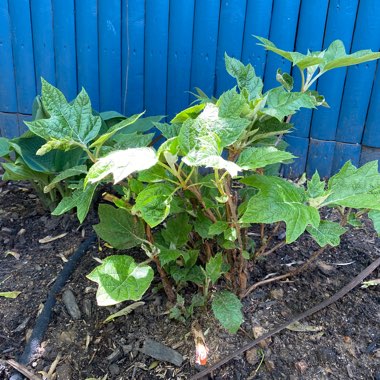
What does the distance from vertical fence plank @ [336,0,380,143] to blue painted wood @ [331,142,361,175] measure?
Answer: 32 millimetres

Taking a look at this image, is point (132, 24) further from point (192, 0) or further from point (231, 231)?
point (231, 231)

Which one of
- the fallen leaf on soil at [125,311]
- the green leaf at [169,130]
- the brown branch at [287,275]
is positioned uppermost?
the green leaf at [169,130]

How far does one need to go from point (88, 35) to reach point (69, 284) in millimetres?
1626

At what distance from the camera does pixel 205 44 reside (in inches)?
123

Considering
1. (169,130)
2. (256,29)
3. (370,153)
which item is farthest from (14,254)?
(370,153)

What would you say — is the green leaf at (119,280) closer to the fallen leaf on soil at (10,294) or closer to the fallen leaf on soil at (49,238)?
the fallen leaf on soil at (10,294)

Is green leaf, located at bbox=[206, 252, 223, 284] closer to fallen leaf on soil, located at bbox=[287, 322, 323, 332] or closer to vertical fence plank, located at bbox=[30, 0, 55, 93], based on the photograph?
fallen leaf on soil, located at bbox=[287, 322, 323, 332]

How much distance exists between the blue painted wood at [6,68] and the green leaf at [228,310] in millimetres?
2241

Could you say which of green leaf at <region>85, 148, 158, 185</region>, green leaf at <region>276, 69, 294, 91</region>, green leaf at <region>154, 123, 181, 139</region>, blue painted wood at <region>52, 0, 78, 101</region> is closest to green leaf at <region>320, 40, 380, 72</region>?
green leaf at <region>276, 69, 294, 91</region>

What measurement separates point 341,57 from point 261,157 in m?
0.55

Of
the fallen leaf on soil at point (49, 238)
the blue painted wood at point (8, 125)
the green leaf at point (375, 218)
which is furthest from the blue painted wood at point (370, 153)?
the blue painted wood at point (8, 125)

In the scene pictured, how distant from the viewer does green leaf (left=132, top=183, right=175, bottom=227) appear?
1.57 meters

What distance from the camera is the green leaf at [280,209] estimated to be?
153 cm

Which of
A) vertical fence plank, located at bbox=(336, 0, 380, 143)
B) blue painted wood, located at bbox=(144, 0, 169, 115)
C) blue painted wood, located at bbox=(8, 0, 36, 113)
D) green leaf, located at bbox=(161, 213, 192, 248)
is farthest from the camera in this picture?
blue painted wood, located at bbox=(8, 0, 36, 113)
